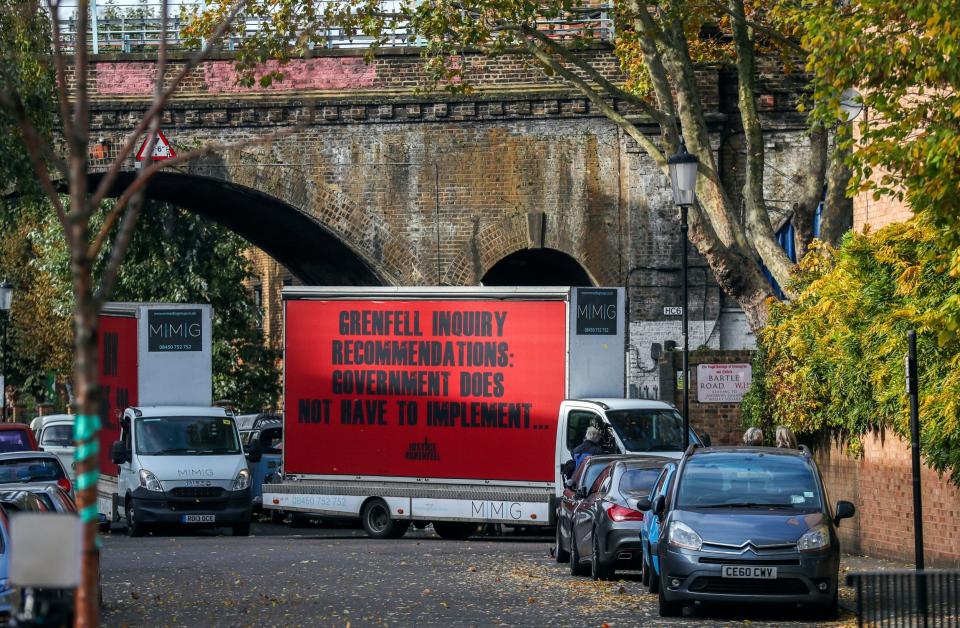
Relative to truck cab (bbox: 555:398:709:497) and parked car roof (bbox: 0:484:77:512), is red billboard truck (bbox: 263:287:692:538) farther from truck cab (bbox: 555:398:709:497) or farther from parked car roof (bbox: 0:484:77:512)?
parked car roof (bbox: 0:484:77:512)

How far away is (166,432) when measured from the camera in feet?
90.2

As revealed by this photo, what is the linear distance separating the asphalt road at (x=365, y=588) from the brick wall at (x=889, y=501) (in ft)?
10.8

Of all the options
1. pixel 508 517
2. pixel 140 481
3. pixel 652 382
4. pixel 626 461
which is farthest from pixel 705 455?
pixel 652 382

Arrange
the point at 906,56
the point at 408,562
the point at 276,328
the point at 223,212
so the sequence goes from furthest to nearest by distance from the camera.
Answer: the point at 276,328
the point at 223,212
the point at 408,562
the point at 906,56

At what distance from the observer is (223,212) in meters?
36.5

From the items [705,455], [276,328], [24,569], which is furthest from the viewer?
[276,328]

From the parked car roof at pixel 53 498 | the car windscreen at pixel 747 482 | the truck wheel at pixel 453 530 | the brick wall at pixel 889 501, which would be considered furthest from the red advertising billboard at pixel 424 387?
the parked car roof at pixel 53 498

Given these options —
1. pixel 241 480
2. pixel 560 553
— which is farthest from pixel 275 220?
pixel 560 553

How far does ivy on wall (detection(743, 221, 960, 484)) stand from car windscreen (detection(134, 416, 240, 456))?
8.21 metres

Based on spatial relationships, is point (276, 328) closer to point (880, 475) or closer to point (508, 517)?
point (508, 517)

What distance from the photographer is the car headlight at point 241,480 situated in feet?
89.4

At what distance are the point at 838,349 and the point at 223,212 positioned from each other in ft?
58.1

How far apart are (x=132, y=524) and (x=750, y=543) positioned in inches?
565

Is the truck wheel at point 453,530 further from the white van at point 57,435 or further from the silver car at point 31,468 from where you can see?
the white van at point 57,435
